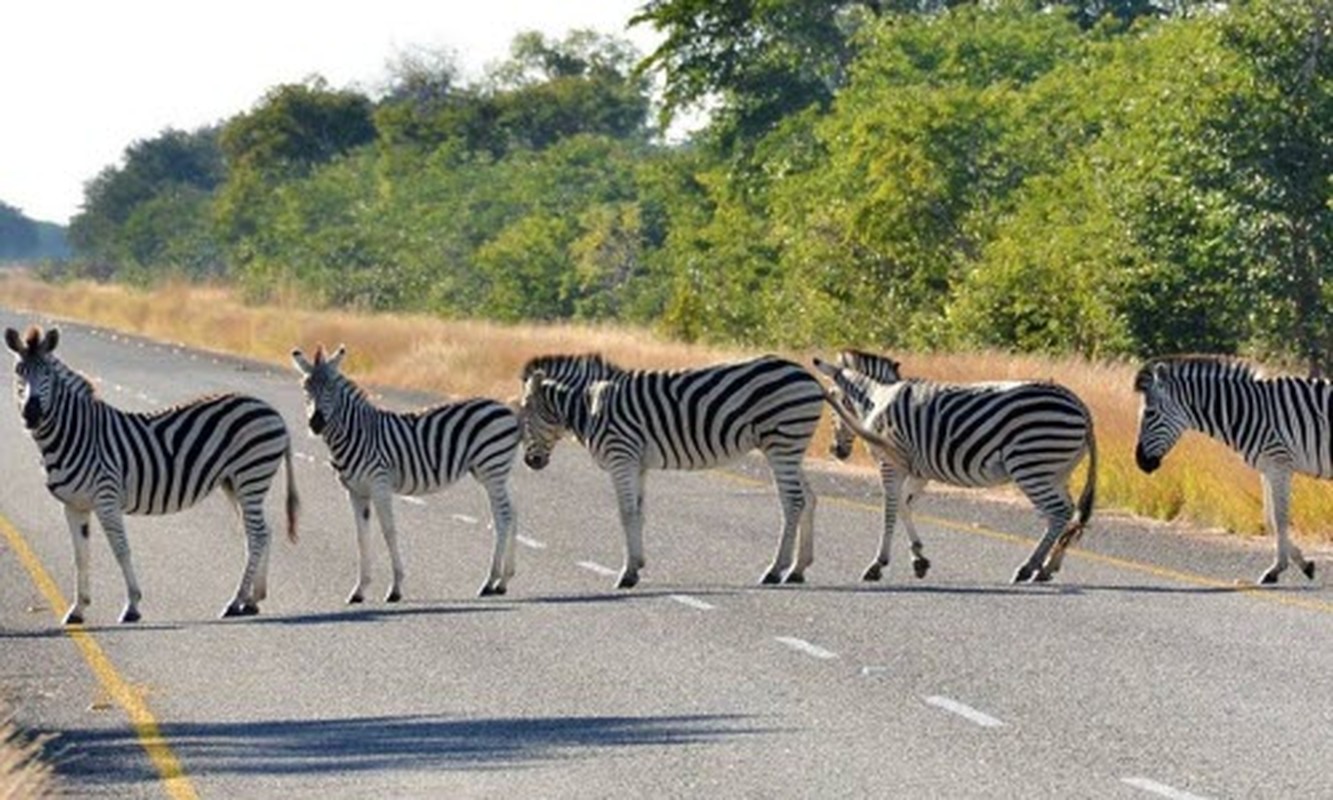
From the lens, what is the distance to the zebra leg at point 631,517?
22547 millimetres

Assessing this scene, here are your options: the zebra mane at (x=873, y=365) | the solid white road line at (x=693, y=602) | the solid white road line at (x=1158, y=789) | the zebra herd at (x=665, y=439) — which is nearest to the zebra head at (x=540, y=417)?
the zebra herd at (x=665, y=439)

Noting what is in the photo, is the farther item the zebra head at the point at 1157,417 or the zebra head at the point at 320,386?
the zebra head at the point at 1157,417

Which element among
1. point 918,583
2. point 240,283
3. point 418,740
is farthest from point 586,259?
point 418,740

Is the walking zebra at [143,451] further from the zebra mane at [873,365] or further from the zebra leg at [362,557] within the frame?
the zebra mane at [873,365]

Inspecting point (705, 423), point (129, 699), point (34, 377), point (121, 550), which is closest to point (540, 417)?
point (705, 423)

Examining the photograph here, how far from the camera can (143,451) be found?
22.5 meters

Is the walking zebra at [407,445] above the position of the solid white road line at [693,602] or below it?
above

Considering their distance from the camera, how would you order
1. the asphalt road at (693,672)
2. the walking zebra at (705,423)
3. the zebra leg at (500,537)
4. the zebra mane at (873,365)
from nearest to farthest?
the asphalt road at (693,672)
the zebra leg at (500,537)
the walking zebra at (705,423)
the zebra mane at (873,365)

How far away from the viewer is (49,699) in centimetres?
1756

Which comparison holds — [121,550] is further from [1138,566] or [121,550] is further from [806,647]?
[1138,566]

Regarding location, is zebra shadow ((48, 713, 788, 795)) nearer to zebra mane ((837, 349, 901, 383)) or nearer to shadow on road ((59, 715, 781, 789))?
shadow on road ((59, 715, 781, 789))

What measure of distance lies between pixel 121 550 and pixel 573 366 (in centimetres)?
435

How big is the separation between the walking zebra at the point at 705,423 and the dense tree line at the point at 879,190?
55.6ft

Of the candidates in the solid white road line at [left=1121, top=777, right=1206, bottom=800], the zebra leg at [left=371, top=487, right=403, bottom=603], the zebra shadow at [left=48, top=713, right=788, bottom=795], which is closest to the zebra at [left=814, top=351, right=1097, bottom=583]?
the zebra leg at [left=371, top=487, right=403, bottom=603]
